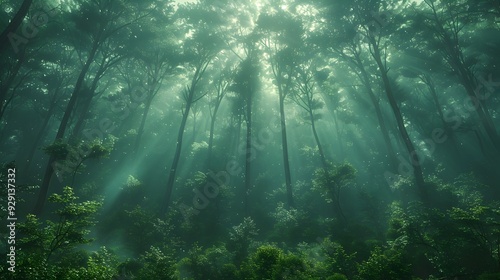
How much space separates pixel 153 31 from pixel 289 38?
10.7 meters

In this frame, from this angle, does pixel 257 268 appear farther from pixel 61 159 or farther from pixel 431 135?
pixel 431 135

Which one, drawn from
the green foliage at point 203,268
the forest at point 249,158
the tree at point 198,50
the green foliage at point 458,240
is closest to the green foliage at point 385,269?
the forest at point 249,158

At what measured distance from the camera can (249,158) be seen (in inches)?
806


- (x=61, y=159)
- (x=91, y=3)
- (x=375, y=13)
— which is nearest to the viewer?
(x=61, y=159)

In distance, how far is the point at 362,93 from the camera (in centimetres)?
3262

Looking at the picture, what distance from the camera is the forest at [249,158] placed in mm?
8055

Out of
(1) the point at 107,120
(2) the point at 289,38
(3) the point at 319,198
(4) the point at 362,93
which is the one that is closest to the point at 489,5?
(2) the point at 289,38

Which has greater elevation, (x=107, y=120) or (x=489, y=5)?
(x=107, y=120)

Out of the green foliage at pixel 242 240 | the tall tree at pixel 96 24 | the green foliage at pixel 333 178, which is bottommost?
the green foliage at pixel 242 240

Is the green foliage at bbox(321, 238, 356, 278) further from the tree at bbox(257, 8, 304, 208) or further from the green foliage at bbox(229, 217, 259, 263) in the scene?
the tree at bbox(257, 8, 304, 208)

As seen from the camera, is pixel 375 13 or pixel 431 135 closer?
pixel 375 13

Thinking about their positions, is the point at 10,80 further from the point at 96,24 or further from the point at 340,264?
the point at 340,264

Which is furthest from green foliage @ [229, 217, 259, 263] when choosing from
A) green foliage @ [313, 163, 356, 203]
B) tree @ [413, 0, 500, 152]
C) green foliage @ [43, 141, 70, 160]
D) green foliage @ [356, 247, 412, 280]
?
tree @ [413, 0, 500, 152]

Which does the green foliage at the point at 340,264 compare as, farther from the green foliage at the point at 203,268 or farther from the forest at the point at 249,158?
the green foliage at the point at 203,268
